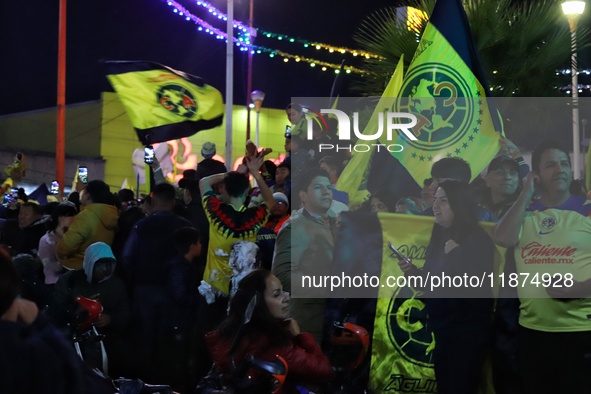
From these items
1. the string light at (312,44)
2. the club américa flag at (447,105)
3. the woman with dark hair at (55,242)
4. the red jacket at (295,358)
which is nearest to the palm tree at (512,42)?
the club américa flag at (447,105)

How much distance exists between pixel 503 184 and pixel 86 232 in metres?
3.85

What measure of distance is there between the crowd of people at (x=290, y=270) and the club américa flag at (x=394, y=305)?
13cm

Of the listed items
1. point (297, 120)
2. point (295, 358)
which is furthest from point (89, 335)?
point (297, 120)

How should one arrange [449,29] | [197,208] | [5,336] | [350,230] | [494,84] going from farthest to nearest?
[494,84], [197,208], [449,29], [350,230], [5,336]

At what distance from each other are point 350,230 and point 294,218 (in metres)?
0.43

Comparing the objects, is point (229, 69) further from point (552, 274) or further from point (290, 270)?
point (552, 274)

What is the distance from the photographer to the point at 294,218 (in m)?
6.60

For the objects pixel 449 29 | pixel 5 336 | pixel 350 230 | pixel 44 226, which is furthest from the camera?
pixel 44 226

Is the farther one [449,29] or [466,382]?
[449,29]

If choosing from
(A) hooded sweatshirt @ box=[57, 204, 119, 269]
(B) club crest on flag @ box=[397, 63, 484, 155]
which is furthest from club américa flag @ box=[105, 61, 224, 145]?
(B) club crest on flag @ box=[397, 63, 484, 155]

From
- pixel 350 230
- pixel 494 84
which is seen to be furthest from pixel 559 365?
pixel 494 84

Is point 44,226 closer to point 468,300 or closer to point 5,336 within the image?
point 468,300

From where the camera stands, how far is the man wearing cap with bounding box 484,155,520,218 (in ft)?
20.1

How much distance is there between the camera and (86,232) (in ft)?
27.6
